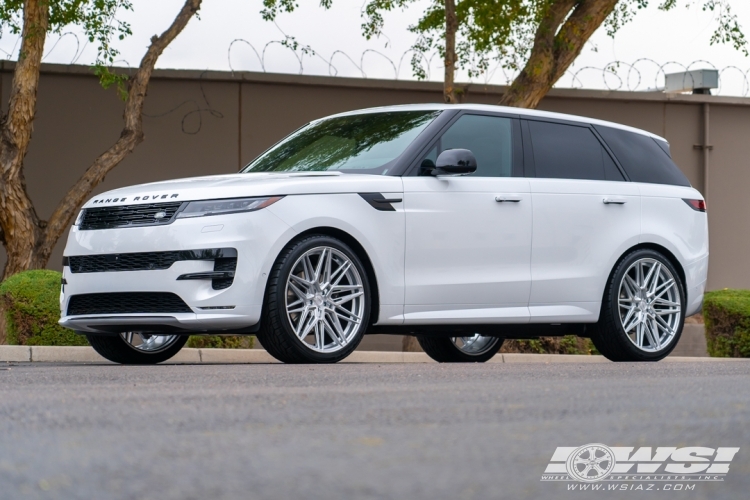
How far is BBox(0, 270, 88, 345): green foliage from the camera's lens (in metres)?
11.4

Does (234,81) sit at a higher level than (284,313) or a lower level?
higher

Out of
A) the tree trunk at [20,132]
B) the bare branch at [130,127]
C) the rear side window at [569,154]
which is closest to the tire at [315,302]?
the rear side window at [569,154]

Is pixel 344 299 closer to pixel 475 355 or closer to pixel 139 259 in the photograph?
pixel 139 259

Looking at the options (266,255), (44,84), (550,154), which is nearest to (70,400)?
(266,255)

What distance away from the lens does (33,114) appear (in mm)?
13953

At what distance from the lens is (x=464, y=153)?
836 cm

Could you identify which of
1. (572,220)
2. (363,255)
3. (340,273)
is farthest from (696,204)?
(340,273)

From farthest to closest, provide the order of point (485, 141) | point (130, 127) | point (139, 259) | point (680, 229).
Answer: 1. point (130, 127)
2. point (680, 229)
3. point (485, 141)
4. point (139, 259)

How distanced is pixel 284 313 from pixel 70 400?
2878 millimetres

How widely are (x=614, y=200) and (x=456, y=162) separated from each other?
5.91ft

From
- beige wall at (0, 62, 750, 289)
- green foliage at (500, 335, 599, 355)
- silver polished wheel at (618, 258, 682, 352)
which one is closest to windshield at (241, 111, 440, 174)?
silver polished wheel at (618, 258, 682, 352)

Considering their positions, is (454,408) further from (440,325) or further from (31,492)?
(440,325)

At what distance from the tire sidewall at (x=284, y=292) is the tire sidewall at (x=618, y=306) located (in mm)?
2320

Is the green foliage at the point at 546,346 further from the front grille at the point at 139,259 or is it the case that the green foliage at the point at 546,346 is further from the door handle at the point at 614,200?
the front grille at the point at 139,259
